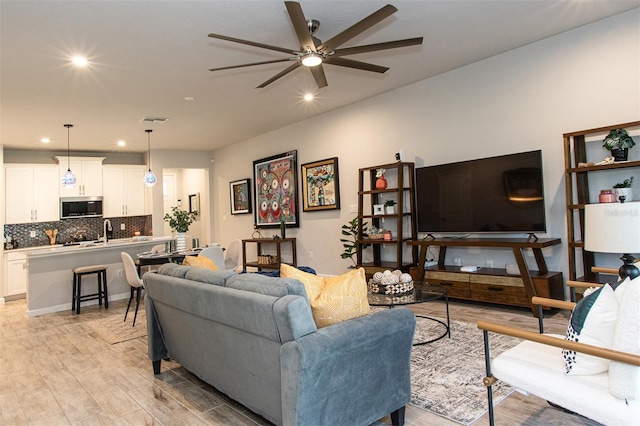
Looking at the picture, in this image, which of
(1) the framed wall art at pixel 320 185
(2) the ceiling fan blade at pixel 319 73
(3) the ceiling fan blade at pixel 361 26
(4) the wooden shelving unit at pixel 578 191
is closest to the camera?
(3) the ceiling fan blade at pixel 361 26

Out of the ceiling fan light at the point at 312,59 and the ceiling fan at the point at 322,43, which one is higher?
the ceiling fan at the point at 322,43

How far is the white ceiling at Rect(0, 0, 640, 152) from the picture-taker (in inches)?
124

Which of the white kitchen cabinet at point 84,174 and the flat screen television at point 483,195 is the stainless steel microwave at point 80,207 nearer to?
the white kitchen cabinet at point 84,174

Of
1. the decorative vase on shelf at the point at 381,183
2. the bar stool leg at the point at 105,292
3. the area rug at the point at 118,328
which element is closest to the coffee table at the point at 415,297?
the decorative vase on shelf at the point at 381,183

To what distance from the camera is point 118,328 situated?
14.6 feet

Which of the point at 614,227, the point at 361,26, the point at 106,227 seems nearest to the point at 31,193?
the point at 106,227

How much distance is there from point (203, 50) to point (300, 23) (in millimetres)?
1680

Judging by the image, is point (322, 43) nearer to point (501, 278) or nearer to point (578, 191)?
point (578, 191)

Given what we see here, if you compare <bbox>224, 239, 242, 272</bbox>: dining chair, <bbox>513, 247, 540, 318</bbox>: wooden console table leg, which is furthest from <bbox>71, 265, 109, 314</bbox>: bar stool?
<bbox>513, 247, 540, 318</bbox>: wooden console table leg

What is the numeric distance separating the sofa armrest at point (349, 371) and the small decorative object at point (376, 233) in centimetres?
333

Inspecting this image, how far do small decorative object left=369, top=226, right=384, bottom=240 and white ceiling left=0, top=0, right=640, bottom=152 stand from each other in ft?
6.53

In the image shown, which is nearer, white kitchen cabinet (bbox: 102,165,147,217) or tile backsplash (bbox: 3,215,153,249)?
tile backsplash (bbox: 3,215,153,249)

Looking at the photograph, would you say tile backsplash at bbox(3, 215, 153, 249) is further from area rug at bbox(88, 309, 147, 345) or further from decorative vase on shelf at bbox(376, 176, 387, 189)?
decorative vase on shelf at bbox(376, 176, 387, 189)

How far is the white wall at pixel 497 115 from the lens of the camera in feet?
12.1
